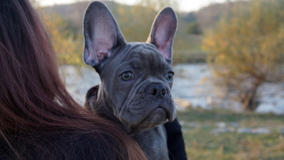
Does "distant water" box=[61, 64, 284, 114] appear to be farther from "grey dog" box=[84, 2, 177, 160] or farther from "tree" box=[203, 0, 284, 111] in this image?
"grey dog" box=[84, 2, 177, 160]

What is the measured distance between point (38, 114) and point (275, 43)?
18.7m

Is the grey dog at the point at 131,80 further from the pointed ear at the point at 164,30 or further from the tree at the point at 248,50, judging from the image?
the tree at the point at 248,50

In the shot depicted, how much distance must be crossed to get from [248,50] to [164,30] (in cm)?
1743

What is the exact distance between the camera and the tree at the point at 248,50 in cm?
1811

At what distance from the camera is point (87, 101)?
222 cm

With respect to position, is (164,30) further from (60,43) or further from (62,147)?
(60,43)

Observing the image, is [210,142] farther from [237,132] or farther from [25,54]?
[25,54]

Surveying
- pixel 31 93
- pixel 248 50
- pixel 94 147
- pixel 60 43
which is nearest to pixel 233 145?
pixel 60 43

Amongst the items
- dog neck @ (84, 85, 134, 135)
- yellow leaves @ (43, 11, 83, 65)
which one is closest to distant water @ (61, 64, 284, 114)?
yellow leaves @ (43, 11, 83, 65)

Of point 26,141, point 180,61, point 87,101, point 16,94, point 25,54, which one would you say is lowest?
point 180,61

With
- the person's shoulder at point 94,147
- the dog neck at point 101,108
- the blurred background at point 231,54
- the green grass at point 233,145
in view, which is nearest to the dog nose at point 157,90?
the dog neck at point 101,108

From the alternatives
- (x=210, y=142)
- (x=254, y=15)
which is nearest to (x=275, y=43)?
(x=254, y=15)

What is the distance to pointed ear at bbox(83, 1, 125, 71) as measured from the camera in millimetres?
2016

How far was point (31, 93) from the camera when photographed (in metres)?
1.47
